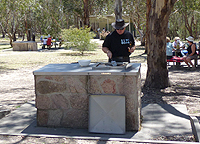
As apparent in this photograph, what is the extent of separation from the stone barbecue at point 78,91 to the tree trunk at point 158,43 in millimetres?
2897

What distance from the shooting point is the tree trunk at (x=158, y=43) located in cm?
746

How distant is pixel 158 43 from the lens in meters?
7.57

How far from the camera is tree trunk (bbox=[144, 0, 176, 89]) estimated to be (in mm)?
7461

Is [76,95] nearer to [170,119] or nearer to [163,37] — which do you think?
[170,119]

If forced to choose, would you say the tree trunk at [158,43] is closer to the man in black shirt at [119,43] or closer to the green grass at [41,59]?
the man in black shirt at [119,43]

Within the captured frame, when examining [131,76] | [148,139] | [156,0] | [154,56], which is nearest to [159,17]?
[156,0]

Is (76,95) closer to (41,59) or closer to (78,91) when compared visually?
(78,91)

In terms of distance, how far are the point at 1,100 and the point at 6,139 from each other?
2.89m

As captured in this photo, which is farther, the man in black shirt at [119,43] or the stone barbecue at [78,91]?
the man in black shirt at [119,43]

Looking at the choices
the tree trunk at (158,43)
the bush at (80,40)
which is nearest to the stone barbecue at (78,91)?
the tree trunk at (158,43)

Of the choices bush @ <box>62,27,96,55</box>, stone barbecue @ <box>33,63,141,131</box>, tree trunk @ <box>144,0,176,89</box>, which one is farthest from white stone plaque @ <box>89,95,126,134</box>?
bush @ <box>62,27,96,55</box>

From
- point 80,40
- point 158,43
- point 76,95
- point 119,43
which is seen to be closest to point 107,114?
point 76,95

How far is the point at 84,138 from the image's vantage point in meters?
4.17

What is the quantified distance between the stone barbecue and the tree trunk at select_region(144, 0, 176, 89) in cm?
290
